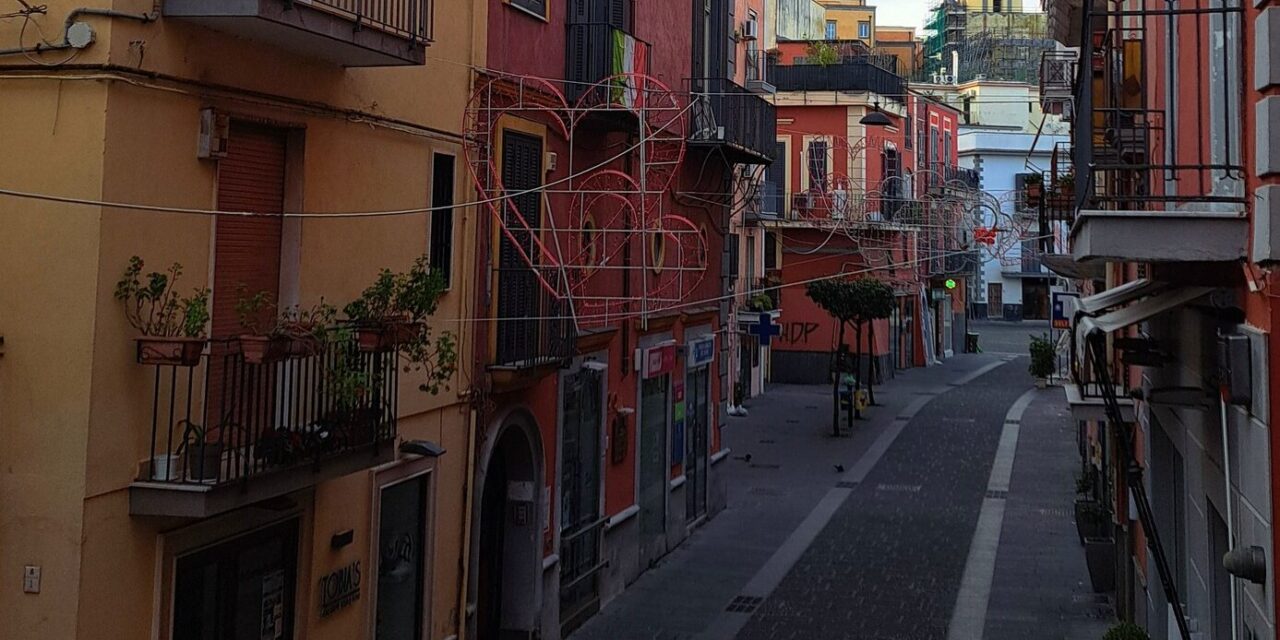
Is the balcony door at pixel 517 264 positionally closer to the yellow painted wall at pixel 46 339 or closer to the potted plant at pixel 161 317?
the potted plant at pixel 161 317

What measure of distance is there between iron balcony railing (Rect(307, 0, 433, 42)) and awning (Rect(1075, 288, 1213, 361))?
5.32 m

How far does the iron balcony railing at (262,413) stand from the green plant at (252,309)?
201 millimetres

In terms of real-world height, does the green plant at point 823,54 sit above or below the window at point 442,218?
above

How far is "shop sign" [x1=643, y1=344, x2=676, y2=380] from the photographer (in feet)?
54.4

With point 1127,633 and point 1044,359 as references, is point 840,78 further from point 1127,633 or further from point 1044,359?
point 1127,633

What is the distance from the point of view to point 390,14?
8930mm

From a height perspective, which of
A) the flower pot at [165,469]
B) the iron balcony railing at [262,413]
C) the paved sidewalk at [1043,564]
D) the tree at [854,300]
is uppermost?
the tree at [854,300]

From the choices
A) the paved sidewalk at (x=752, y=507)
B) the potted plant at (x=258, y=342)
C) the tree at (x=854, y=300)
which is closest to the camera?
the potted plant at (x=258, y=342)

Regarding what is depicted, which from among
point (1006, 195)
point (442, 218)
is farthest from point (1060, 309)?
point (1006, 195)

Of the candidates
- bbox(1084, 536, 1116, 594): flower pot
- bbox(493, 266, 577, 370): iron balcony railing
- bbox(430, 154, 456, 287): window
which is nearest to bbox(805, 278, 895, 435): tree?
bbox(1084, 536, 1116, 594): flower pot

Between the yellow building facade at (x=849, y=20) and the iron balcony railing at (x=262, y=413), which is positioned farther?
the yellow building facade at (x=849, y=20)

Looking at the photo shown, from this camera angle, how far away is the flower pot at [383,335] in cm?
838

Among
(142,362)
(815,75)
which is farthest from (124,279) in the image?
(815,75)

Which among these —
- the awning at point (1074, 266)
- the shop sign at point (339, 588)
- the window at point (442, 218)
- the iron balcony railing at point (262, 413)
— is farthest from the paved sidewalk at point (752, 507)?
the iron balcony railing at point (262, 413)
